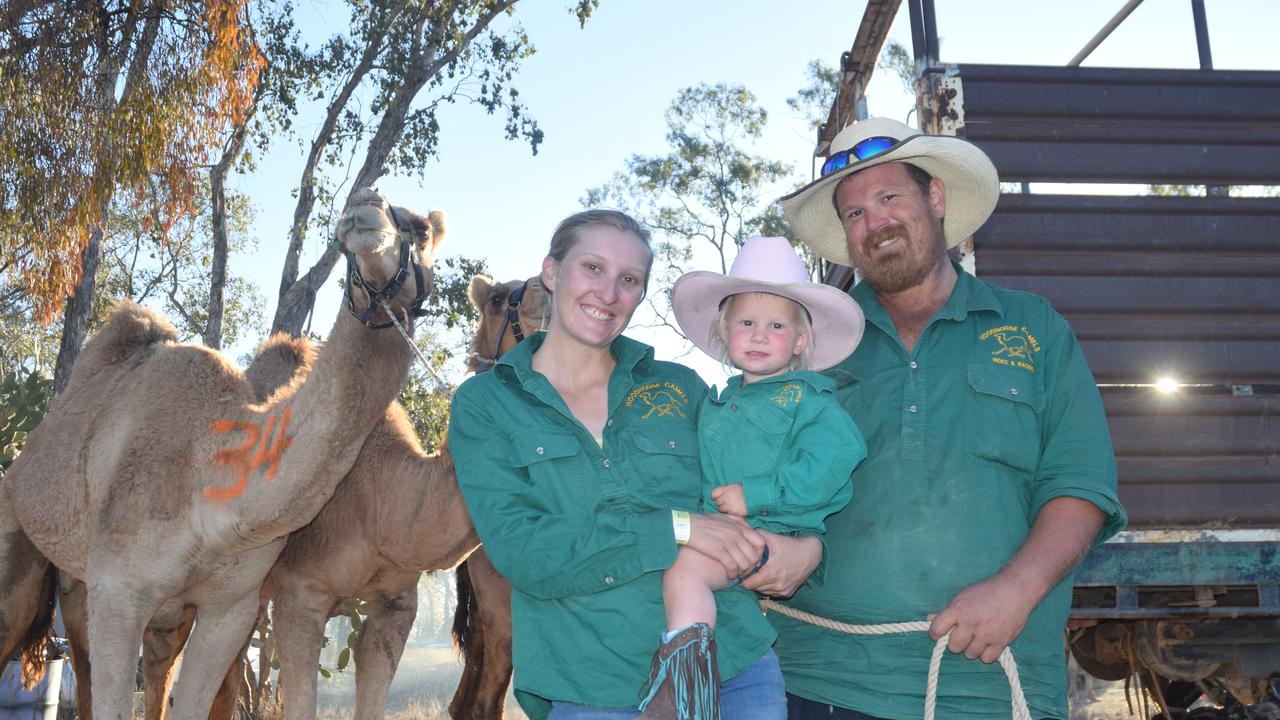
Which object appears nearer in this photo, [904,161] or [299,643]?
[904,161]

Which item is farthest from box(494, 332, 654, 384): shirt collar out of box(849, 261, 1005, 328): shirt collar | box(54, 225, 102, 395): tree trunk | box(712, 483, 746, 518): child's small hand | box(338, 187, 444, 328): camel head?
box(54, 225, 102, 395): tree trunk

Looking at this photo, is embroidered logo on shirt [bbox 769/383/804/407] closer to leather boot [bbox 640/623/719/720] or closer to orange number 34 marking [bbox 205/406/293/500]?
leather boot [bbox 640/623/719/720]

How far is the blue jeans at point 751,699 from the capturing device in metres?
3.01

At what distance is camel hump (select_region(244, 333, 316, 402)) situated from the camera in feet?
24.6

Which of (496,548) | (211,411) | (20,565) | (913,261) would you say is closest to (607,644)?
(496,548)

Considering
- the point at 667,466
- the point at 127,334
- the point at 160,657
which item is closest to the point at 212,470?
the point at 127,334

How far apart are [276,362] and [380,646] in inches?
86.2

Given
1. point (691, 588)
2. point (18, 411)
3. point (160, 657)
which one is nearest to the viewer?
point (691, 588)

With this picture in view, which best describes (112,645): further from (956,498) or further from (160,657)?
(956,498)

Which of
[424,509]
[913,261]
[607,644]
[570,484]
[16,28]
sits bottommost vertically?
[607,644]

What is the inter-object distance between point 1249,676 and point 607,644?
4.59m

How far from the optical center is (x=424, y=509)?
245 inches

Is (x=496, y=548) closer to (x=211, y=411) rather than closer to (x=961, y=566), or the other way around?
(x=961, y=566)

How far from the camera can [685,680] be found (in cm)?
275
